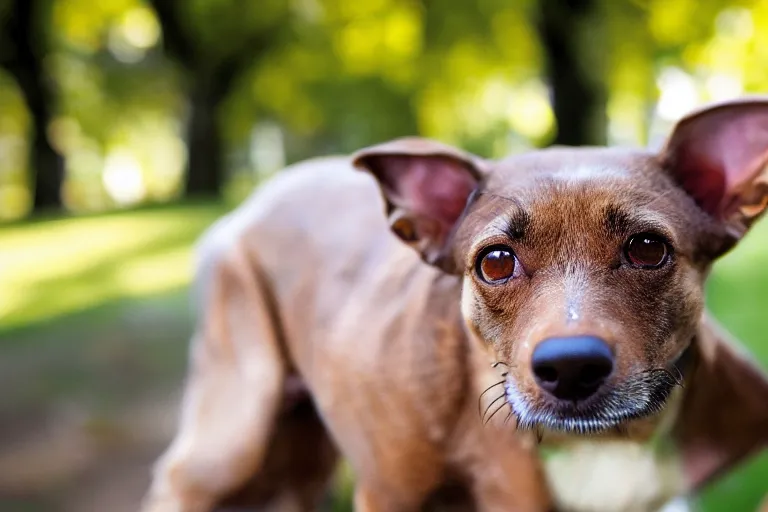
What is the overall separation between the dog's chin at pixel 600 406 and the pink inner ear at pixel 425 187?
1.64 feet

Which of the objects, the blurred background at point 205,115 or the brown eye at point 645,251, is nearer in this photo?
the brown eye at point 645,251

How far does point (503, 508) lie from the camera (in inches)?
75.0

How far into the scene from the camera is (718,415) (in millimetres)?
2012

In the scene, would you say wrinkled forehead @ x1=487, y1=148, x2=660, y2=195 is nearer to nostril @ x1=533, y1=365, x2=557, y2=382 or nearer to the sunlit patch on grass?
nostril @ x1=533, y1=365, x2=557, y2=382

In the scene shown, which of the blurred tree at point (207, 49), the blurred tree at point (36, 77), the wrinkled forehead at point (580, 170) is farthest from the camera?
the blurred tree at point (207, 49)

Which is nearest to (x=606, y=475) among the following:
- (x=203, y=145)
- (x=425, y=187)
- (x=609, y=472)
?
(x=609, y=472)

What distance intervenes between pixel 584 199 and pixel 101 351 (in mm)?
4428

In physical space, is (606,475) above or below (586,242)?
below

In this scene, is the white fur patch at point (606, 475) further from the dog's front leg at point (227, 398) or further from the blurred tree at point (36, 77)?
the blurred tree at point (36, 77)

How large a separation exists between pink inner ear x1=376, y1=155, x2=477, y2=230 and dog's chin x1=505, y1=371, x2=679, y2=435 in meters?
0.50

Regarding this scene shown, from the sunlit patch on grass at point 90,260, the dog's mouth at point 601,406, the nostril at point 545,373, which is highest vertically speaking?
the nostril at point 545,373

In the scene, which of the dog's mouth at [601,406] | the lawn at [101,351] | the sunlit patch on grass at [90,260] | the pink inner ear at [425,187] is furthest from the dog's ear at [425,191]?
the sunlit patch on grass at [90,260]

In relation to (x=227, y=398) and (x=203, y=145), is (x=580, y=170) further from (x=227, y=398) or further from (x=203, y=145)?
(x=203, y=145)

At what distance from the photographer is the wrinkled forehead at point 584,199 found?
162 cm
